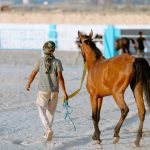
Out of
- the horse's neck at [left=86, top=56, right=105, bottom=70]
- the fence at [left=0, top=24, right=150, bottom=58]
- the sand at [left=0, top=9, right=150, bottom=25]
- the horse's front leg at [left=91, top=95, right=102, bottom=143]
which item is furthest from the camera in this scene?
the sand at [left=0, top=9, right=150, bottom=25]

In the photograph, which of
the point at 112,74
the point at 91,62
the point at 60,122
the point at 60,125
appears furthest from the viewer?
the point at 60,122

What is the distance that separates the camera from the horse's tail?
28.3ft

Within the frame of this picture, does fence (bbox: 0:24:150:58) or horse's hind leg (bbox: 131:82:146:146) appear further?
fence (bbox: 0:24:150:58)

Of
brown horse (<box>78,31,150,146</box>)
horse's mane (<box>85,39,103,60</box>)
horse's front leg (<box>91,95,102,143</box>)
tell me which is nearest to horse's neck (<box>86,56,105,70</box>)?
horse's mane (<box>85,39,103,60</box>)

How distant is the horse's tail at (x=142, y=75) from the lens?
8.64 m

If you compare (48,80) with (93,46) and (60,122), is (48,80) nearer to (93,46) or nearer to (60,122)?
(93,46)

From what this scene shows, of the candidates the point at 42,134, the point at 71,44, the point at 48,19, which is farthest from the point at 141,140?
the point at 48,19

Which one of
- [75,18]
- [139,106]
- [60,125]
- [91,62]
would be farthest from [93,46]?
[75,18]

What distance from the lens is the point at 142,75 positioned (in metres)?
8.70

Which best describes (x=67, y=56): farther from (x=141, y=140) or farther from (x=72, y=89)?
(x=141, y=140)

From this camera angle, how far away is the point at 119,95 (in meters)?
8.66

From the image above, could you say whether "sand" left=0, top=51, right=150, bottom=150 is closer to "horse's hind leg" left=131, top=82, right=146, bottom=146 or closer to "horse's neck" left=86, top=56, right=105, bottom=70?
"horse's hind leg" left=131, top=82, right=146, bottom=146

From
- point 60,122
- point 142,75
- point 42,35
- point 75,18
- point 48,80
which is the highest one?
point 142,75

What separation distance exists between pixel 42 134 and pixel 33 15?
152ft
